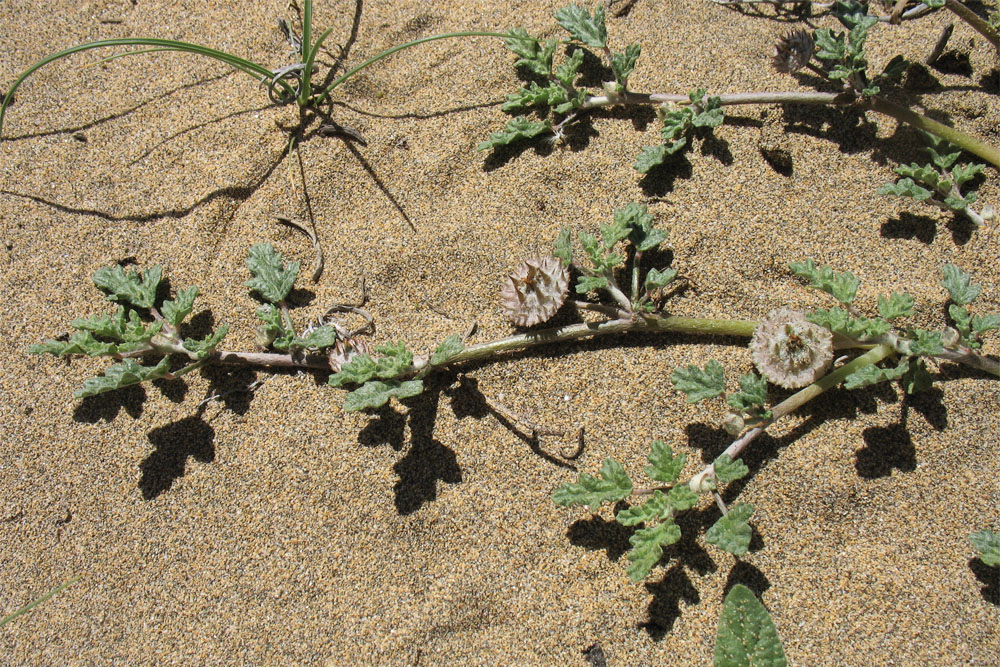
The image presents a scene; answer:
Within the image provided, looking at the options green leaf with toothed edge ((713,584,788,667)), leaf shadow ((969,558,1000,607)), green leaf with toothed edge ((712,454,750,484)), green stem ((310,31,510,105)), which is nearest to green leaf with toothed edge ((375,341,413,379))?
green leaf with toothed edge ((712,454,750,484))

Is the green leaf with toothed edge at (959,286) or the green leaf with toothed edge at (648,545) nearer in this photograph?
the green leaf with toothed edge at (648,545)

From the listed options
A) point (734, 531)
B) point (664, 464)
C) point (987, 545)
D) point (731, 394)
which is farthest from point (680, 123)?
point (987, 545)

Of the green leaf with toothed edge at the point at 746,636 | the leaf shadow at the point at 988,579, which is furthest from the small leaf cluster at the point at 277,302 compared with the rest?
the leaf shadow at the point at 988,579

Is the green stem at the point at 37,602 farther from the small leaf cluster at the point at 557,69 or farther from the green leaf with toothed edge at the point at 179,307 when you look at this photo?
the small leaf cluster at the point at 557,69

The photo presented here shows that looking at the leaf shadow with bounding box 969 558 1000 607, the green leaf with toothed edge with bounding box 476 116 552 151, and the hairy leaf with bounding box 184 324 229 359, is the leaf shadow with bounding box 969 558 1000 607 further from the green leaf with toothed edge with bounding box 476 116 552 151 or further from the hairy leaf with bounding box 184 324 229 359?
the hairy leaf with bounding box 184 324 229 359

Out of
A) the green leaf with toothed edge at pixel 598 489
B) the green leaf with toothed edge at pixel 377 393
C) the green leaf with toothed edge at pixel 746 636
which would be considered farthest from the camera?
the green leaf with toothed edge at pixel 377 393

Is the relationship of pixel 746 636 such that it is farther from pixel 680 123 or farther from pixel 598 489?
pixel 680 123
